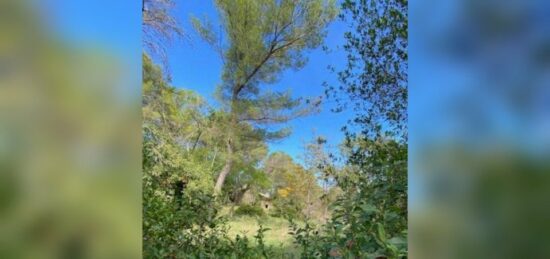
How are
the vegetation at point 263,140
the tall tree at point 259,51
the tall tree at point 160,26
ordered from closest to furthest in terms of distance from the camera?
the vegetation at point 263,140, the tall tree at point 160,26, the tall tree at point 259,51

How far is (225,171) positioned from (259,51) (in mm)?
804

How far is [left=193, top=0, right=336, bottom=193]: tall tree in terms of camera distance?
254 centimetres

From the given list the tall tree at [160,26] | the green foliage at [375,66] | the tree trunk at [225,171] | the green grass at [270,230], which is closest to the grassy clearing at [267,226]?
the green grass at [270,230]

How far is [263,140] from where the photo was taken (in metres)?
2.61

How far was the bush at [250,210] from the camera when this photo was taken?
249 centimetres

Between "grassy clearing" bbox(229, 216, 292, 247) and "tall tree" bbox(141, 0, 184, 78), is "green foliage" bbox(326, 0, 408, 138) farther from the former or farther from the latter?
"tall tree" bbox(141, 0, 184, 78)

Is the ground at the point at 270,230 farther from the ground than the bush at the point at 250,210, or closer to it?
closer to it

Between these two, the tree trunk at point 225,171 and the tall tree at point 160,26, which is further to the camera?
the tree trunk at point 225,171

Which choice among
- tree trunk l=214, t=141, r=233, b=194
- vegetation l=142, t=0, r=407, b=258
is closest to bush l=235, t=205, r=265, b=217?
vegetation l=142, t=0, r=407, b=258

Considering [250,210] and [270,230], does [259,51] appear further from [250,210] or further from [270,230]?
[270,230]

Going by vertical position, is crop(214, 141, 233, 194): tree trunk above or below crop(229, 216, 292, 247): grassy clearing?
above

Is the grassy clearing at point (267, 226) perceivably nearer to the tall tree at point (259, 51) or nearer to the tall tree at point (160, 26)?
the tall tree at point (259, 51)
